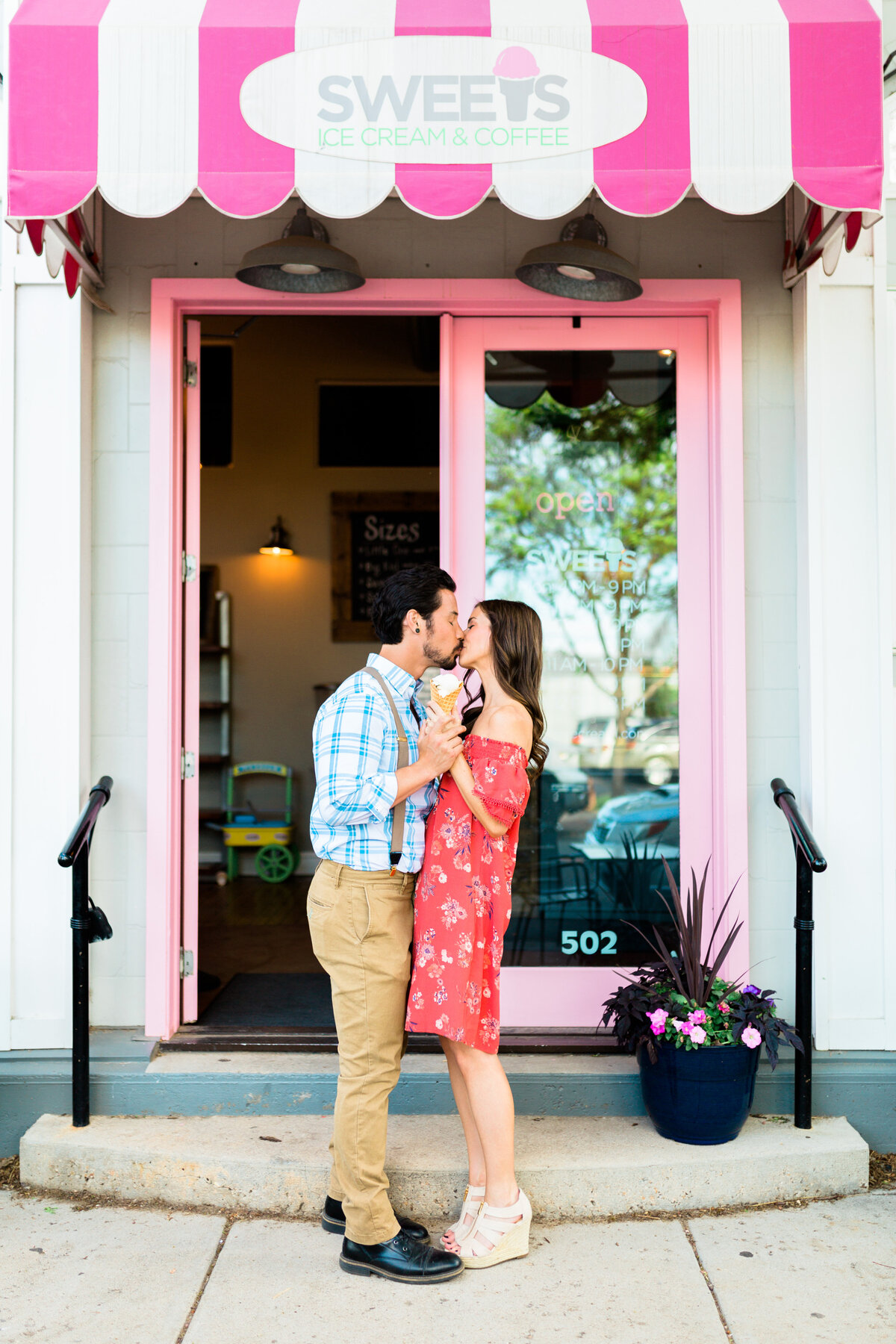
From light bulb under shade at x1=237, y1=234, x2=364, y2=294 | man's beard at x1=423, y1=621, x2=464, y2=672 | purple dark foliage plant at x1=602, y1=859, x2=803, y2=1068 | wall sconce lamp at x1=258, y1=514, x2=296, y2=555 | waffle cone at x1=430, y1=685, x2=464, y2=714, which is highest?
light bulb under shade at x1=237, y1=234, x2=364, y2=294

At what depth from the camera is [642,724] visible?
13.9ft

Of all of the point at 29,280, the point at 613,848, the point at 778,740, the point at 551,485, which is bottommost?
the point at 613,848

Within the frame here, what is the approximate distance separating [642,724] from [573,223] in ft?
6.03

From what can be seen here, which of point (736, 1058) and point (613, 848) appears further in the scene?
point (613, 848)

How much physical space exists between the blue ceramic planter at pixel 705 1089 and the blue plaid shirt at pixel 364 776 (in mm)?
1127

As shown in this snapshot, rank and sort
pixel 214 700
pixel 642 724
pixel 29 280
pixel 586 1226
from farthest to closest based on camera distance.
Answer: pixel 214 700, pixel 642 724, pixel 29 280, pixel 586 1226

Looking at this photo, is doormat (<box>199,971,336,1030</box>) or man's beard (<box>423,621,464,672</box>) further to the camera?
doormat (<box>199,971,336,1030</box>)

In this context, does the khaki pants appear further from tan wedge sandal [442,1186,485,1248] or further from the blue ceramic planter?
the blue ceramic planter

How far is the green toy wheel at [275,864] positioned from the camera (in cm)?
789

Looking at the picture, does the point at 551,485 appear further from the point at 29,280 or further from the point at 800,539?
the point at 29,280

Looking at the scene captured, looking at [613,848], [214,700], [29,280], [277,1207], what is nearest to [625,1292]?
[277,1207]

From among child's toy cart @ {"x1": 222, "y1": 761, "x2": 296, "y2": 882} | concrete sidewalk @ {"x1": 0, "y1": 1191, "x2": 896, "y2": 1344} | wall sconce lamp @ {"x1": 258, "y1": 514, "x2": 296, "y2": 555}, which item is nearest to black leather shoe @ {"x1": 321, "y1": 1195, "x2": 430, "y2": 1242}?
concrete sidewalk @ {"x1": 0, "y1": 1191, "x2": 896, "y2": 1344}

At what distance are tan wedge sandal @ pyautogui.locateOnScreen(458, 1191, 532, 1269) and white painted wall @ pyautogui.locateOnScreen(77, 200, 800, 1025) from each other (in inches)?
53.3

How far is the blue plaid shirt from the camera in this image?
112 inches
